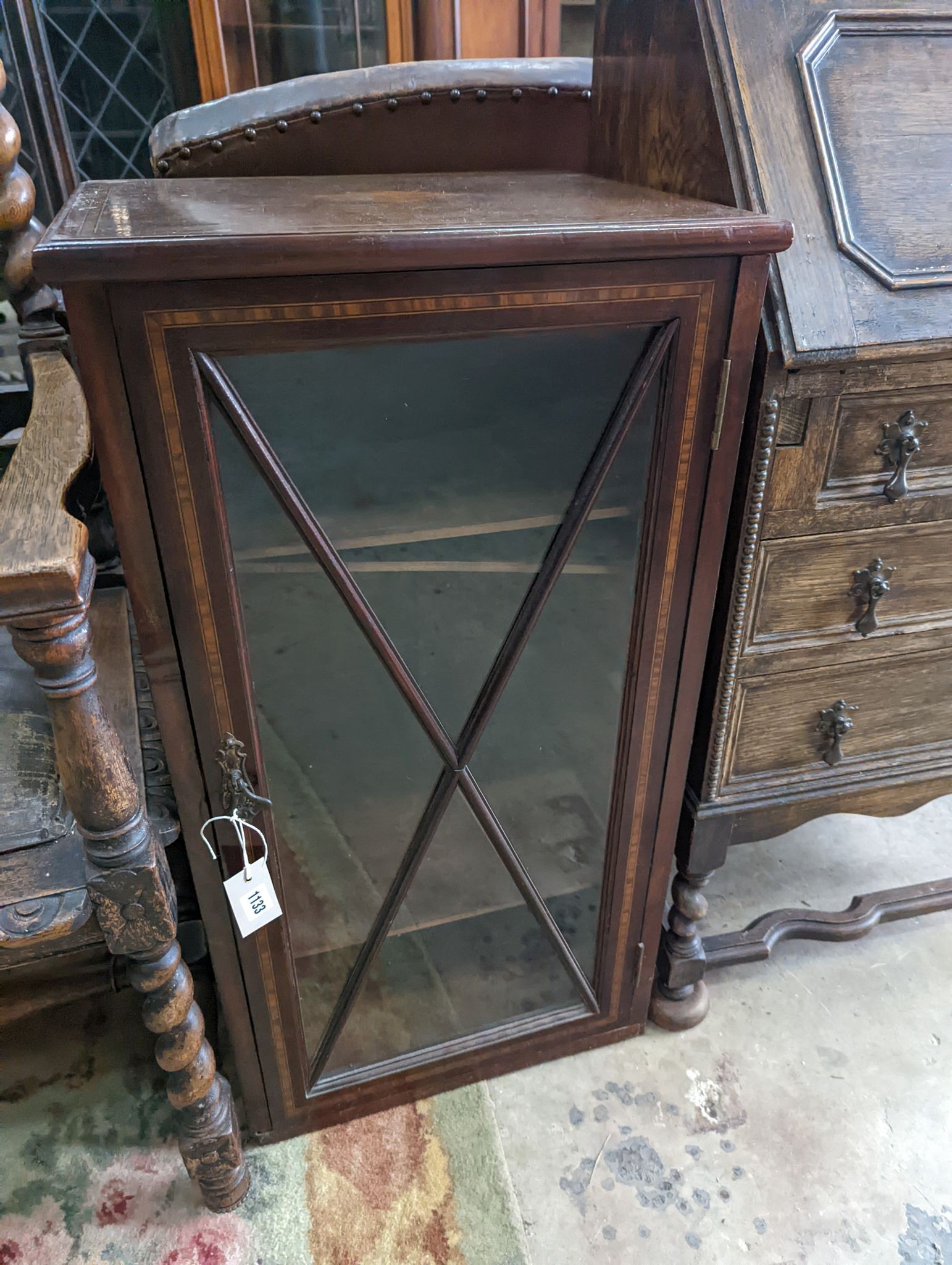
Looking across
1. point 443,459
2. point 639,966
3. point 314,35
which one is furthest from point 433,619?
point 314,35

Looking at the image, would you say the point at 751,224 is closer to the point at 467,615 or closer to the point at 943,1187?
the point at 467,615

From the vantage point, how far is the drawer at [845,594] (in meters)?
0.78

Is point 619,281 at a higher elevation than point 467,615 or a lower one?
higher

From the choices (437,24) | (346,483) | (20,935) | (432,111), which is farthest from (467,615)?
→ (437,24)

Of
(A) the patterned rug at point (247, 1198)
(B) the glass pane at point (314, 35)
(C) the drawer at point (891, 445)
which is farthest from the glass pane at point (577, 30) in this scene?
(A) the patterned rug at point (247, 1198)

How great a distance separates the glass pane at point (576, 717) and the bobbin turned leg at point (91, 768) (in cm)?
31

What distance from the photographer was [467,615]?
75 cm

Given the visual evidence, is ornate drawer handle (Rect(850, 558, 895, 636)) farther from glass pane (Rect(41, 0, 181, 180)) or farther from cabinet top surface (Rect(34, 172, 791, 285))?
glass pane (Rect(41, 0, 181, 180))

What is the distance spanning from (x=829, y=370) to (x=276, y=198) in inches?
19.1

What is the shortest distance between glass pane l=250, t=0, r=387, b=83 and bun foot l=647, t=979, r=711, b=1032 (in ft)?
4.88

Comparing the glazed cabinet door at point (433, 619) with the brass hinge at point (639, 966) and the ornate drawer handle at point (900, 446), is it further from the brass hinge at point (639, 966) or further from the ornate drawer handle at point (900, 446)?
the ornate drawer handle at point (900, 446)

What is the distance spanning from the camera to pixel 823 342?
2.20 ft

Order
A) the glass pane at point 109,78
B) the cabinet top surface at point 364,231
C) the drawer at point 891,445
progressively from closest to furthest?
the cabinet top surface at point 364,231 < the drawer at point 891,445 < the glass pane at point 109,78

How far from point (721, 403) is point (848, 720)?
396 millimetres
